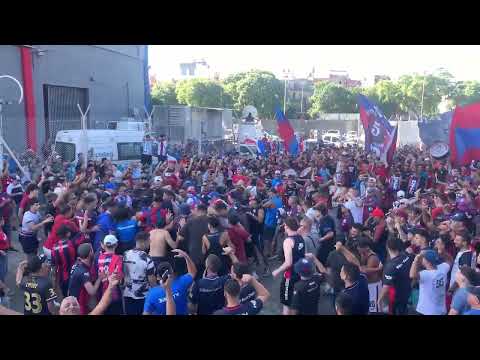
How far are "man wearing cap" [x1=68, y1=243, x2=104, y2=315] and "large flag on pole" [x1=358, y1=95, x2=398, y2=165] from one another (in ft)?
27.0

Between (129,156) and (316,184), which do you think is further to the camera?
(129,156)

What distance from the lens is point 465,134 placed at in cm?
1039

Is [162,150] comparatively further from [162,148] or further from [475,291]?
[475,291]

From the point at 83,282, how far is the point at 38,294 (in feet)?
1.79


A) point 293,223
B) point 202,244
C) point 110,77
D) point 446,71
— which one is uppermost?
point 446,71

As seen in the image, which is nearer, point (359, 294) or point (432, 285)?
point (359, 294)

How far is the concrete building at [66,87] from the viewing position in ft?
62.4

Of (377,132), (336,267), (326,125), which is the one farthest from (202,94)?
(336,267)

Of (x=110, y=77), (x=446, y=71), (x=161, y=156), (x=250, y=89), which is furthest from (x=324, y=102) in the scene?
(x=161, y=156)

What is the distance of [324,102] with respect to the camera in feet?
196

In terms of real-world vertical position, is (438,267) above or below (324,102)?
below
